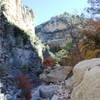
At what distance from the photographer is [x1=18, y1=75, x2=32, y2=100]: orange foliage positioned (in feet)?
55.1

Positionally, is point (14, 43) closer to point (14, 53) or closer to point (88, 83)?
point (14, 53)

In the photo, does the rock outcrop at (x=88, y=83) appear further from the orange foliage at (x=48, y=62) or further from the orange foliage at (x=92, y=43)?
the orange foliage at (x=48, y=62)

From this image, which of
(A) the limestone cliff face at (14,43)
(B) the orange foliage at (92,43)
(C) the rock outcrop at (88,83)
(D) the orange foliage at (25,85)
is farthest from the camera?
(A) the limestone cliff face at (14,43)

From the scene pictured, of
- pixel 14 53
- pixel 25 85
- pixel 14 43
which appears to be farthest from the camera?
pixel 14 43

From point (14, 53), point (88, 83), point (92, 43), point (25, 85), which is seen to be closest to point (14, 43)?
point (14, 53)

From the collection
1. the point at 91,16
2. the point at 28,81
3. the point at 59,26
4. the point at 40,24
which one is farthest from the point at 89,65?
the point at 40,24

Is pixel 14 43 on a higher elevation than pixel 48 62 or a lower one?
higher

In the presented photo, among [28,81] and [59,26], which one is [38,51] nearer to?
[28,81]

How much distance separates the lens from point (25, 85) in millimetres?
18391

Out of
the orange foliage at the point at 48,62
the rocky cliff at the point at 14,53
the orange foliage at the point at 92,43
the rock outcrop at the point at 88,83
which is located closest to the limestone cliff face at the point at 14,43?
the rocky cliff at the point at 14,53

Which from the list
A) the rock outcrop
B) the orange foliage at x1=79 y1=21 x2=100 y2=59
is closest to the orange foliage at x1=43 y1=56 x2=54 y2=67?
the orange foliage at x1=79 y1=21 x2=100 y2=59

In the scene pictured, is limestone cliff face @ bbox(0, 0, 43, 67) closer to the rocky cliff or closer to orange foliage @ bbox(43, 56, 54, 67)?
the rocky cliff

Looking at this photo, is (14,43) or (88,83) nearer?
(88,83)

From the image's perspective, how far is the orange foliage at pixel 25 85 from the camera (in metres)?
16.8
